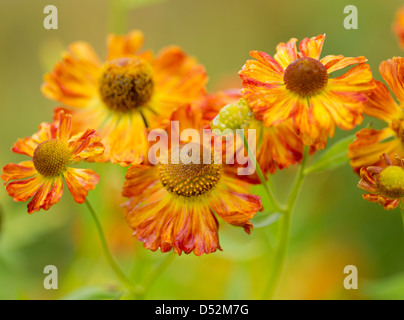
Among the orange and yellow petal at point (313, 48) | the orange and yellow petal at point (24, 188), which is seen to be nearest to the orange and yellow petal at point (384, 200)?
the orange and yellow petal at point (313, 48)

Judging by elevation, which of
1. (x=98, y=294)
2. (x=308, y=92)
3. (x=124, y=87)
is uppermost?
(x=124, y=87)

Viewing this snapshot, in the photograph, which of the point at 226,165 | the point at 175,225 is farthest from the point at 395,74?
the point at 175,225

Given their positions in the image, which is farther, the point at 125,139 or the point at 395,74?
the point at 125,139

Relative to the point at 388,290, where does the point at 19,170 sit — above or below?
above

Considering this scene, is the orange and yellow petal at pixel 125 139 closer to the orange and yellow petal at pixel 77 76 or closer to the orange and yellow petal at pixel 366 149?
the orange and yellow petal at pixel 77 76

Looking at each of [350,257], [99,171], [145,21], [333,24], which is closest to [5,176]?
[99,171]

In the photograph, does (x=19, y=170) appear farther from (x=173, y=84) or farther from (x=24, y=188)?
(x=173, y=84)

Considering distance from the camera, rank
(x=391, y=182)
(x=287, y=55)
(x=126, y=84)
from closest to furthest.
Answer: (x=391, y=182), (x=287, y=55), (x=126, y=84)
